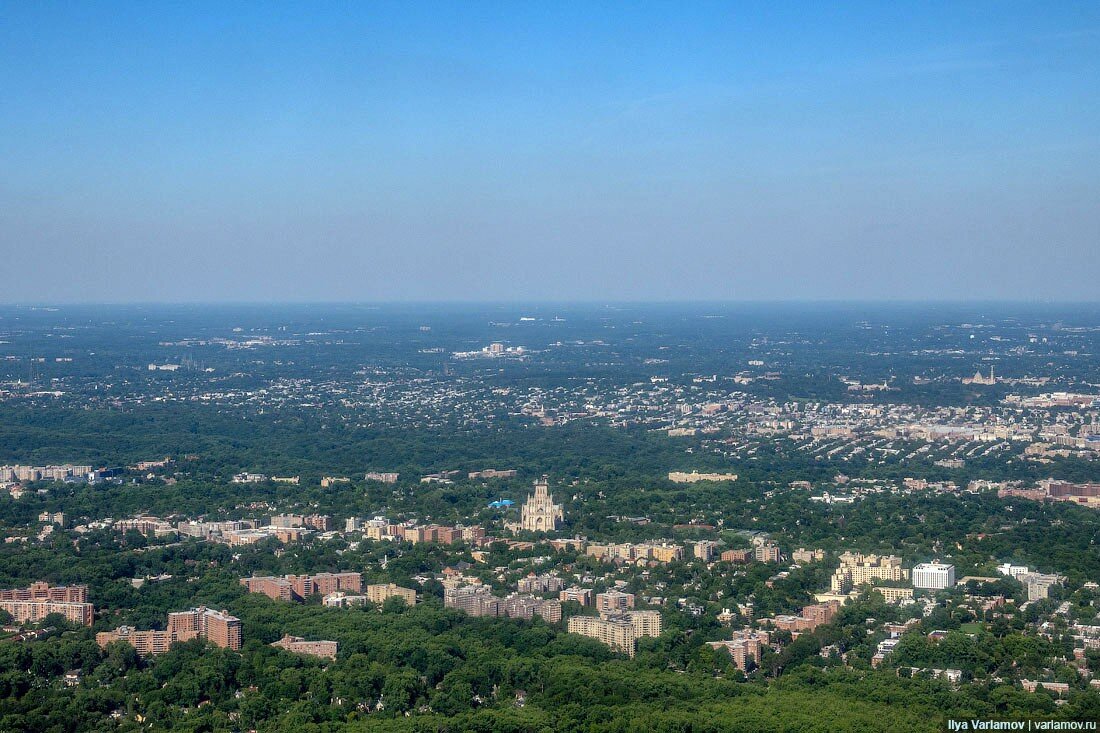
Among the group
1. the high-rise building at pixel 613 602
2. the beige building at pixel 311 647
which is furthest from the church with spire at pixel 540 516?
the beige building at pixel 311 647

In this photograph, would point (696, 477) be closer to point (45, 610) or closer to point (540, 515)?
point (540, 515)

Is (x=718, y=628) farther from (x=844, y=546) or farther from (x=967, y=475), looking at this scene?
(x=967, y=475)

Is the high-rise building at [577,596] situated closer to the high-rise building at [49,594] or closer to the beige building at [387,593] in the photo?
the beige building at [387,593]

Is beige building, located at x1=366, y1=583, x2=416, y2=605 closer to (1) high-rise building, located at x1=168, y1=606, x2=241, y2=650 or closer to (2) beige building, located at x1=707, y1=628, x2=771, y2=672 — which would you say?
(1) high-rise building, located at x1=168, y1=606, x2=241, y2=650

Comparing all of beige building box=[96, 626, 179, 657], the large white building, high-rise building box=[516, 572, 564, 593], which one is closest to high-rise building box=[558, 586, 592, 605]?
high-rise building box=[516, 572, 564, 593]

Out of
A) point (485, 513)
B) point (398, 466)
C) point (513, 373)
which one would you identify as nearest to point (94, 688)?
point (485, 513)
